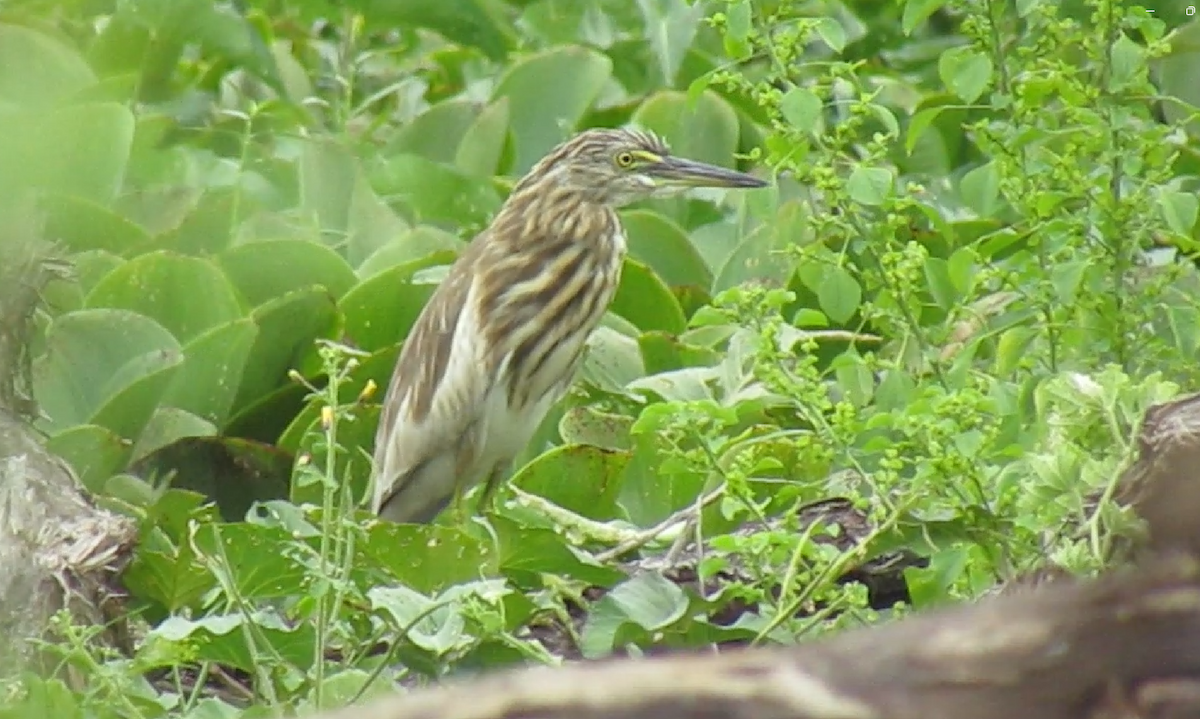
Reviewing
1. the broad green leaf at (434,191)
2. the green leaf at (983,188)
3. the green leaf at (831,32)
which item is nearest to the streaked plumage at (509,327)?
the broad green leaf at (434,191)

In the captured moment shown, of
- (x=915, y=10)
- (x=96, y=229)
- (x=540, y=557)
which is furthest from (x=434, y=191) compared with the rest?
(x=915, y=10)

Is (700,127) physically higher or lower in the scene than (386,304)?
higher

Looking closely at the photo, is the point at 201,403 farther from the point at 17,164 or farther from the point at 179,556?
the point at 17,164

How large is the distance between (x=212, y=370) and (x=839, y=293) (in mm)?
2140

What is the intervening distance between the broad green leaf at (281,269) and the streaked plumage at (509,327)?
0.25 metres

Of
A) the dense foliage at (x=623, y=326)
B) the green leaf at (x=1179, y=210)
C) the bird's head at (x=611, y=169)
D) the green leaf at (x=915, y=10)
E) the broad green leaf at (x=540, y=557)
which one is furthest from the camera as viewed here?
the bird's head at (x=611, y=169)

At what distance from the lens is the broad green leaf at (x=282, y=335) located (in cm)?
604

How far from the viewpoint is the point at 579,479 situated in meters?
5.38

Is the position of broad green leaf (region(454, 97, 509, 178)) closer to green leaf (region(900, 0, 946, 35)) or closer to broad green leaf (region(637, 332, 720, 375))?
broad green leaf (region(637, 332, 720, 375))

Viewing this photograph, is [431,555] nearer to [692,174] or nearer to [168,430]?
[168,430]

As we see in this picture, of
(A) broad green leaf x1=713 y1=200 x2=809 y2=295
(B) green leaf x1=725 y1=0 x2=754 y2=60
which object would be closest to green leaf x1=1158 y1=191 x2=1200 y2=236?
(B) green leaf x1=725 y1=0 x2=754 y2=60

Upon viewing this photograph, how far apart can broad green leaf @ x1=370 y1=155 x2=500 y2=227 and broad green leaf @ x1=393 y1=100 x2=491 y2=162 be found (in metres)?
0.33

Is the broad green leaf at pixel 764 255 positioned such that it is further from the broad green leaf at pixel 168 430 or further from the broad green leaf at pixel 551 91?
the broad green leaf at pixel 168 430

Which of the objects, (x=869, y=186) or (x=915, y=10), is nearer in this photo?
(x=869, y=186)
